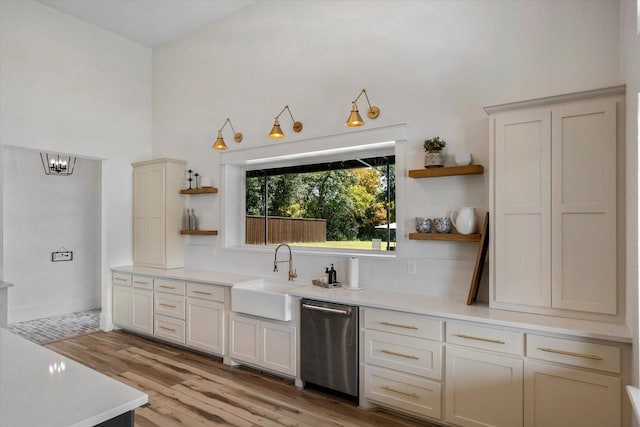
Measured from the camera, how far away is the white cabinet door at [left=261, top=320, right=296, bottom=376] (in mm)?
3271

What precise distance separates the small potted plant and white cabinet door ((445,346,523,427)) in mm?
1347

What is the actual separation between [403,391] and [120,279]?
3.77m

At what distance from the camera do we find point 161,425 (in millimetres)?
2668

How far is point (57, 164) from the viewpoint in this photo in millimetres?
5707

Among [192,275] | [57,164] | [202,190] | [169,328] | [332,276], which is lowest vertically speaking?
[169,328]

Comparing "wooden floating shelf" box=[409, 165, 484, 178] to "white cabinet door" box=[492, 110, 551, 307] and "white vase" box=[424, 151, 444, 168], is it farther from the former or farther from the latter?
"white cabinet door" box=[492, 110, 551, 307]

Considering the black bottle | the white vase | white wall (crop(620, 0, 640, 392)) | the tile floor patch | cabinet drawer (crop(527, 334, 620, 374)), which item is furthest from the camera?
the tile floor patch

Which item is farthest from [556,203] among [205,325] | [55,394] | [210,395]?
[205,325]

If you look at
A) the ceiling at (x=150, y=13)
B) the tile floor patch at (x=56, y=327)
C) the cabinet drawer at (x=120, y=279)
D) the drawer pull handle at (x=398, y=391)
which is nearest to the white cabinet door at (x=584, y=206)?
the drawer pull handle at (x=398, y=391)

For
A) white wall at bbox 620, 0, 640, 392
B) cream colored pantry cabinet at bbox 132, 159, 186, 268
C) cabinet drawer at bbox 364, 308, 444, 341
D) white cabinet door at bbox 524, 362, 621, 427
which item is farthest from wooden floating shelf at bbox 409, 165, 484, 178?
cream colored pantry cabinet at bbox 132, 159, 186, 268

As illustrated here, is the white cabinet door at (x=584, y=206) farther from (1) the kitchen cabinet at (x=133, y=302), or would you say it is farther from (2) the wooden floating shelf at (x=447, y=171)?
(1) the kitchen cabinet at (x=133, y=302)

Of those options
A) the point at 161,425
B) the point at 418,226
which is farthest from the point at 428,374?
the point at 161,425

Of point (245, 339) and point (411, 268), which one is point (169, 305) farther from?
point (411, 268)

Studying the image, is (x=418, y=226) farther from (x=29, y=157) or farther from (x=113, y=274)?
(x=29, y=157)
